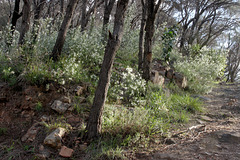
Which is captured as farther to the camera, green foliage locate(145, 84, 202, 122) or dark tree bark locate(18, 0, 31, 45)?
dark tree bark locate(18, 0, 31, 45)

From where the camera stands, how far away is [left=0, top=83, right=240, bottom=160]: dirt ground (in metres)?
2.67

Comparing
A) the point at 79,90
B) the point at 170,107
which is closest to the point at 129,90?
the point at 170,107

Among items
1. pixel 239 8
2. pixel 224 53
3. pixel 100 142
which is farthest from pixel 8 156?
pixel 239 8

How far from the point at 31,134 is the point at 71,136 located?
0.73 meters

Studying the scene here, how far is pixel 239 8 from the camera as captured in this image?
15250 mm

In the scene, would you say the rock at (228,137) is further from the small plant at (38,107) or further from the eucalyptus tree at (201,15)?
the eucalyptus tree at (201,15)

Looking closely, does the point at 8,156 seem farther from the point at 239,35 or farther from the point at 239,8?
the point at 239,35

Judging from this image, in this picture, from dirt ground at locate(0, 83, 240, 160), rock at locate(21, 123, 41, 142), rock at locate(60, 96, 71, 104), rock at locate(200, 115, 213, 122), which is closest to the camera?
dirt ground at locate(0, 83, 240, 160)

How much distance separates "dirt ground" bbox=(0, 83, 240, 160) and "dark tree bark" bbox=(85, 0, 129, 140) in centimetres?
36

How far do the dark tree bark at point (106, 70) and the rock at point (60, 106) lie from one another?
96 cm

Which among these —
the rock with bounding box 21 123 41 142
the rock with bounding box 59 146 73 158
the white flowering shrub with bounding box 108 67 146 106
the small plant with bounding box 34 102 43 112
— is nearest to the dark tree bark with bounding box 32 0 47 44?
the small plant with bounding box 34 102 43 112

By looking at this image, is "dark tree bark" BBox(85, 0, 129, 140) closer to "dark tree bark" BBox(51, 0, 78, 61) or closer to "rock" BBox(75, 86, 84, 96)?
"rock" BBox(75, 86, 84, 96)

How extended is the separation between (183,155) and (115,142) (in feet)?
3.58

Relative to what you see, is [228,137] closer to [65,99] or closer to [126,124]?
[126,124]
